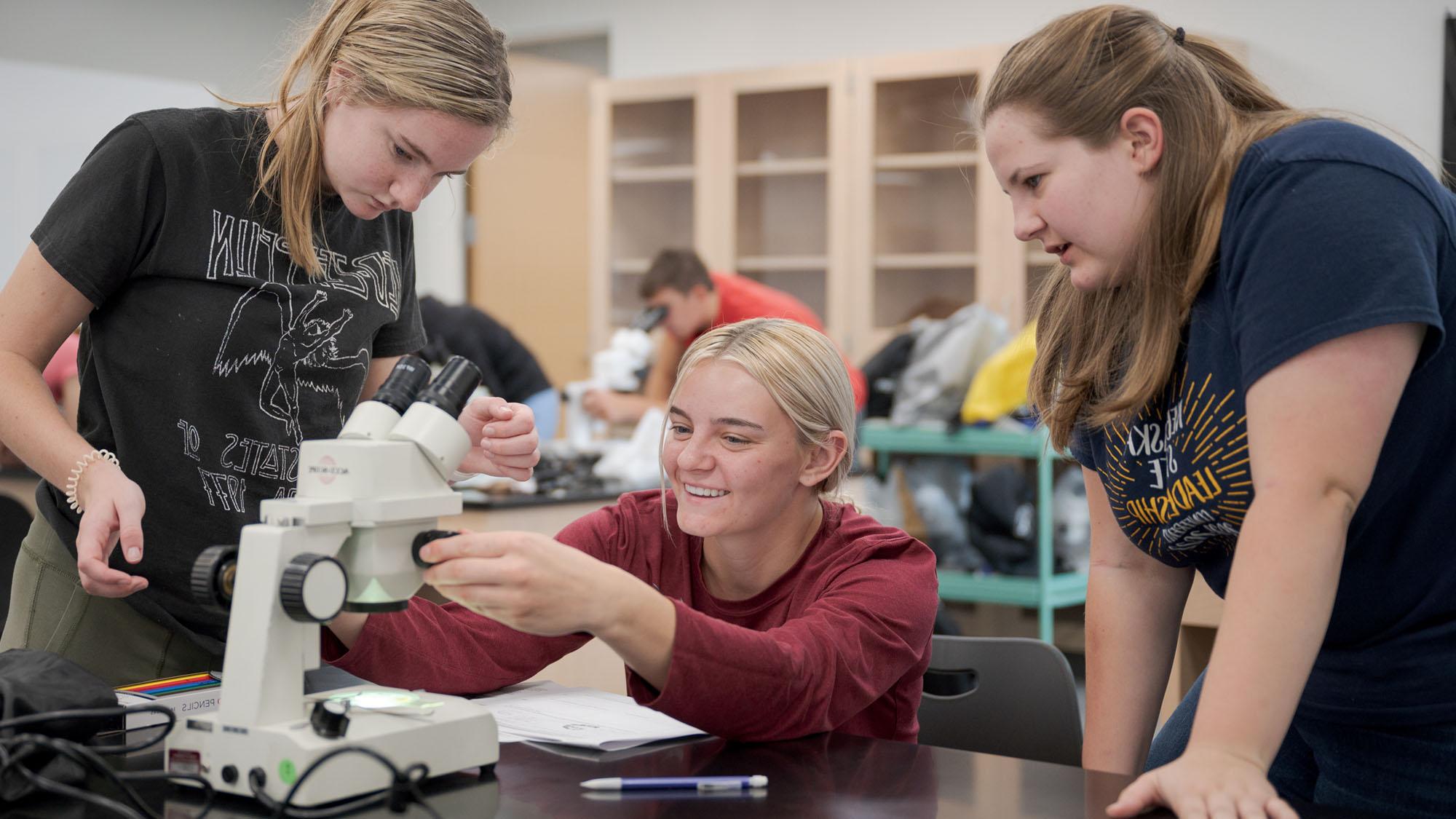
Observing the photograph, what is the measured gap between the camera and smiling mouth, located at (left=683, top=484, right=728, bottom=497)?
1.34 meters

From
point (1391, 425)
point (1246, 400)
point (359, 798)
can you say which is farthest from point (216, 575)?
point (1391, 425)

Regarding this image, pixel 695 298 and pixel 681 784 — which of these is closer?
pixel 681 784

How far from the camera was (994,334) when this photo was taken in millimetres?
3959

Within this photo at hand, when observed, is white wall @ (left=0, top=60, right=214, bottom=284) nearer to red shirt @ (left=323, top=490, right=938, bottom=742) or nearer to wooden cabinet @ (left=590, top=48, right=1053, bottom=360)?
wooden cabinet @ (left=590, top=48, right=1053, bottom=360)

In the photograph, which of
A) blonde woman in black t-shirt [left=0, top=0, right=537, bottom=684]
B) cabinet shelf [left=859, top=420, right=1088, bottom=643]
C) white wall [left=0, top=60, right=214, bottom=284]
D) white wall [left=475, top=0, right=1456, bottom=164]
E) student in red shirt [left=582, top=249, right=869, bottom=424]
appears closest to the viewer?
blonde woman in black t-shirt [left=0, top=0, right=537, bottom=684]

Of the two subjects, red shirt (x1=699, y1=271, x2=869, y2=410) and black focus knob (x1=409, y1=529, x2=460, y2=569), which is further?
red shirt (x1=699, y1=271, x2=869, y2=410)

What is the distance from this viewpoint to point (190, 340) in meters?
1.31

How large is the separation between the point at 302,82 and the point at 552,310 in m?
4.48

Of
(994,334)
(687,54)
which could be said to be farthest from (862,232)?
(687,54)

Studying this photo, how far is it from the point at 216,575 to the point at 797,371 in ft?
2.25

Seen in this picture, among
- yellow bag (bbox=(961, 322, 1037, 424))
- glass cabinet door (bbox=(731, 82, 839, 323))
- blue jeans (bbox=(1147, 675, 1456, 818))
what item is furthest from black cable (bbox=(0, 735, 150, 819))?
glass cabinet door (bbox=(731, 82, 839, 323))

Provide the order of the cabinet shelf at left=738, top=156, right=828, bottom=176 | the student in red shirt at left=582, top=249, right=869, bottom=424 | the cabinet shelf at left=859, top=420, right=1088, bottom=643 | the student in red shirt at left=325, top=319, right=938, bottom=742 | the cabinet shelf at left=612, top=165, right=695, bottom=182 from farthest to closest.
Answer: the cabinet shelf at left=612, top=165, right=695, bottom=182
the cabinet shelf at left=738, top=156, right=828, bottom=176
the student in red shirt at left=582, top=249, right=869, bottom=424
the cabinet shelf at left=859, top=420, right=1088, bottom=643
the student in red shirt at left=325, top=319, right=938, bottom=742

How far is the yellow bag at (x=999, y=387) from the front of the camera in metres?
3.76

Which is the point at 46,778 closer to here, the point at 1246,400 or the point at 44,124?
the point at 1246,400
